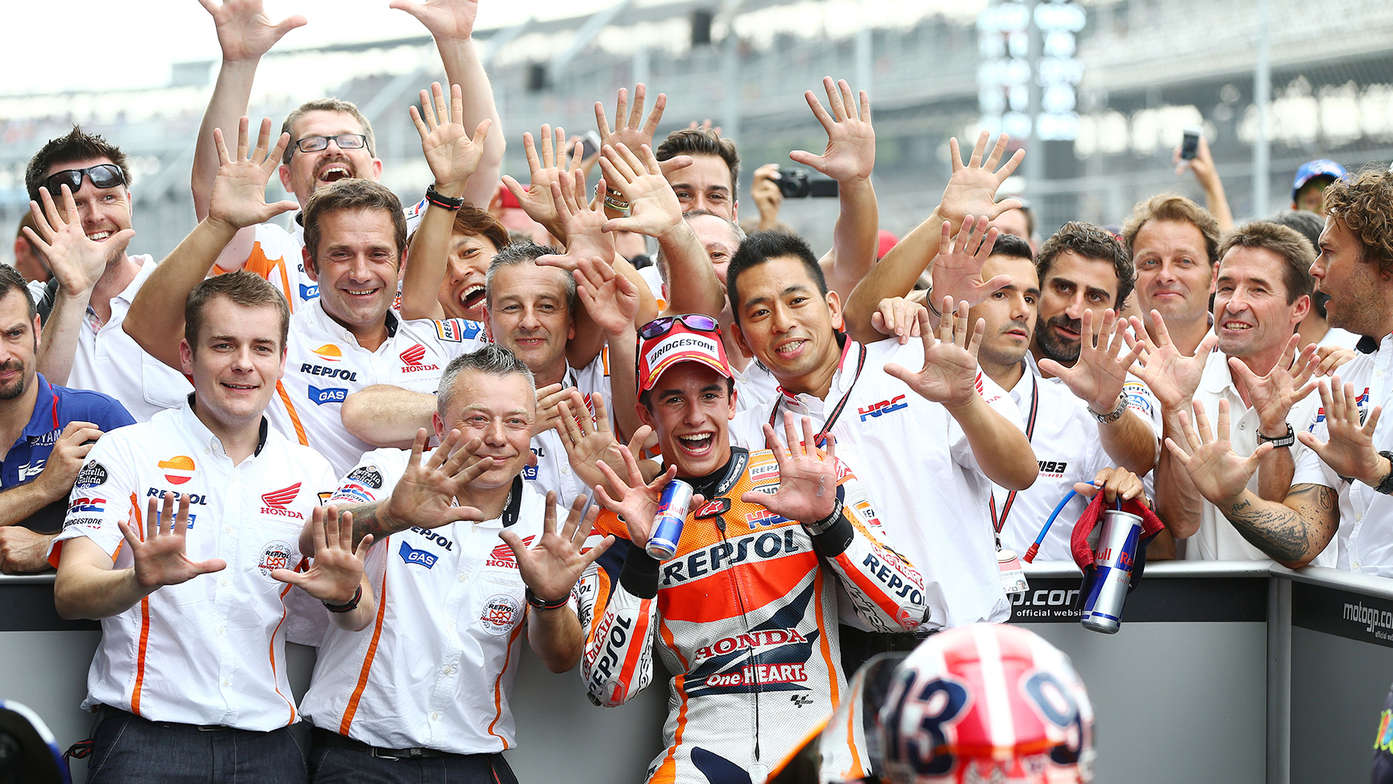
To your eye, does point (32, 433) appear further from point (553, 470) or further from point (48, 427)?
point (553, 470)

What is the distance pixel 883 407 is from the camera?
418 cm

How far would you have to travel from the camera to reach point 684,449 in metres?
3.95

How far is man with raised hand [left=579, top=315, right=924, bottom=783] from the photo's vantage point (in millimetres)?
3680

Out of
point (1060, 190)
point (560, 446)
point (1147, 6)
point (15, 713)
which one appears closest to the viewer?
point (15, 713)

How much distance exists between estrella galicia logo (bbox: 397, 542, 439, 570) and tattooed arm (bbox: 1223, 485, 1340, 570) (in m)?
2.45

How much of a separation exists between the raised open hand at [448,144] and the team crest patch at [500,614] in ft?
5.32

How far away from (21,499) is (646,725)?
2021 mm

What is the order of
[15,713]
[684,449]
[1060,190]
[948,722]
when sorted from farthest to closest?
[1060,190], [684,449], [15,713], [948,722]

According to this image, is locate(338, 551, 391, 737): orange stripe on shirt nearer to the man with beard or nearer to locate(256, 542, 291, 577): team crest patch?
locate(256, 542, 291, 577): team crest patch

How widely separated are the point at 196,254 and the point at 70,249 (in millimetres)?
570

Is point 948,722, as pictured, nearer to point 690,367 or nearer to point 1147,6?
point 690,367

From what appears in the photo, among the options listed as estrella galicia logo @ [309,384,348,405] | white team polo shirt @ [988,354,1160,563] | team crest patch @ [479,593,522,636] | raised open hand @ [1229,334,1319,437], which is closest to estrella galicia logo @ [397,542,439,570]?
team crest patch @ [479,593,522,636]

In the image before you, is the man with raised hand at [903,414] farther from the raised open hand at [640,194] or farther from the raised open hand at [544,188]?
the raised open hand at [544,188]

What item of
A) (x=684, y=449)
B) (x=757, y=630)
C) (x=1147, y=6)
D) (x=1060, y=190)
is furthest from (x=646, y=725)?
(x=1147, y=6)
